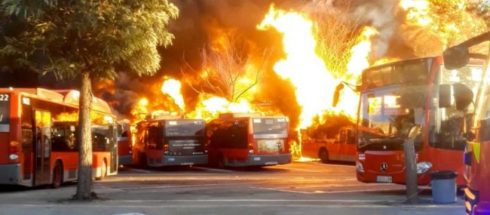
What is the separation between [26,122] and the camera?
18.6m

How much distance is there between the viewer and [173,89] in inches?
1837

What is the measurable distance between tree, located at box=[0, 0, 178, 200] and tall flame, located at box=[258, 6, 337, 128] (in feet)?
86.1

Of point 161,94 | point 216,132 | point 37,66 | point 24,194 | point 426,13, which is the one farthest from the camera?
point 161,94

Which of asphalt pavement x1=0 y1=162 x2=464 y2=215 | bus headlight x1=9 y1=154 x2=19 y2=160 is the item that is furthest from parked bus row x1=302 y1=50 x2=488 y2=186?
bus headlight x1=9 y1=154 x2=19 y2=160

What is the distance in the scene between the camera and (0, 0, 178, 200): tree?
543 inches

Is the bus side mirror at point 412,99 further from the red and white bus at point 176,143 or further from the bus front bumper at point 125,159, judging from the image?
the bus front bumper at point 125,159

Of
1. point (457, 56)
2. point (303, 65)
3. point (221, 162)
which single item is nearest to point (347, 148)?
point (221, 162)

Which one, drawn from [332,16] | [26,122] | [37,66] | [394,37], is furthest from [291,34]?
[37,66]

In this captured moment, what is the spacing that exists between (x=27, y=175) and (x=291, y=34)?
2659 cm

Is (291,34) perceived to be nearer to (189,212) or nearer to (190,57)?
(190,57)

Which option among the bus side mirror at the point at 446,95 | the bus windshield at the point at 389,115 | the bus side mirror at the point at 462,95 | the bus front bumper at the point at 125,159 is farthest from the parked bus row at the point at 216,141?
the bus side mirror at the point at 462,95

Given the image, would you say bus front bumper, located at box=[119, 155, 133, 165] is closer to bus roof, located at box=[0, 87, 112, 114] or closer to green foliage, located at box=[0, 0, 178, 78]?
bus roof, located at box=[0, 87, 112, 114]

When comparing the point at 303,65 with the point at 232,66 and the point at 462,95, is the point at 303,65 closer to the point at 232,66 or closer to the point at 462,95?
the point at 232,66

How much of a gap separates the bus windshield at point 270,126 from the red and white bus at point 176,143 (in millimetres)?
3242
